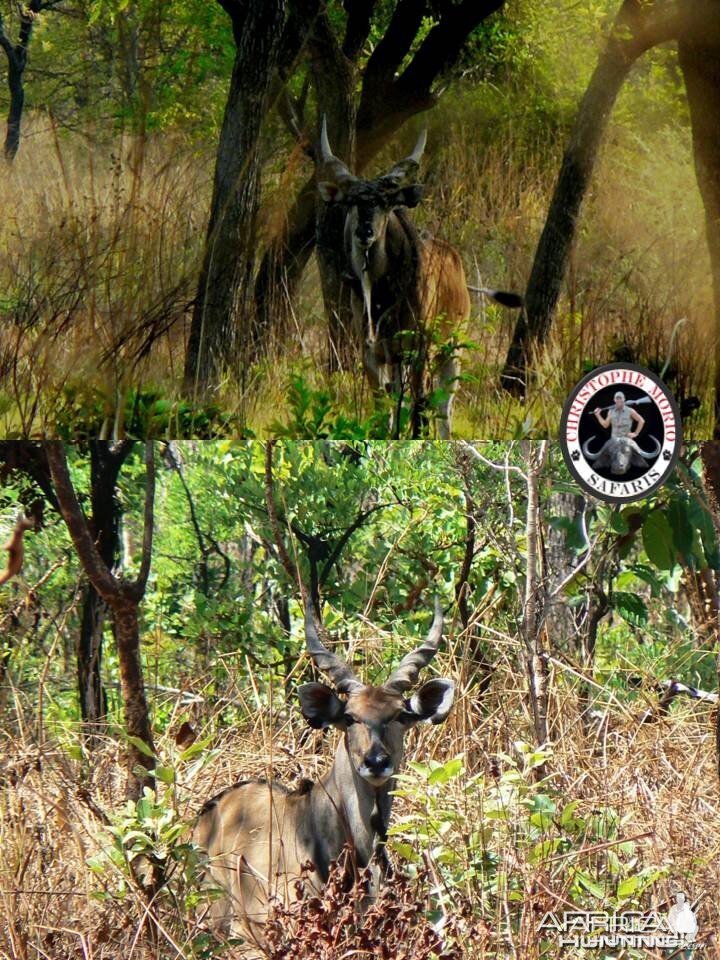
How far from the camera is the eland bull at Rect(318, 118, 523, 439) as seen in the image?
5125mm

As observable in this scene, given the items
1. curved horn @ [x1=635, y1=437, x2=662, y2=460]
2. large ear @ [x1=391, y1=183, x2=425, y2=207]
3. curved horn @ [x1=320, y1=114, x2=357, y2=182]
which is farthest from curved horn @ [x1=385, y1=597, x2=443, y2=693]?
curved horn @ [x1=320, y1=114, x2=357, y2=182]

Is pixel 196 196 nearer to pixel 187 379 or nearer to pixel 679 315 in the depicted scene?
pixel 187 379

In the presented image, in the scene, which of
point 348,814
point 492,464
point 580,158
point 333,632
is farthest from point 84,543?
point 580,158

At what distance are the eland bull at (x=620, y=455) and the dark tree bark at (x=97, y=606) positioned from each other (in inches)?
66.6

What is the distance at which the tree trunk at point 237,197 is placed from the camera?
16.5ft

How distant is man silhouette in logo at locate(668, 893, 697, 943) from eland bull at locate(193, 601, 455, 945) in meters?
0.99

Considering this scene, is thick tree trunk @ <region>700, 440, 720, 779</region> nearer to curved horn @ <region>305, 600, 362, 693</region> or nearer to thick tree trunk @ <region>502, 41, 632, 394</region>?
thick tree trunk @ <region>502, 41, 632, 394</region>

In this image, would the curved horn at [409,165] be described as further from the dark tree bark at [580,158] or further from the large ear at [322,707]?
the large ear at [322,707]

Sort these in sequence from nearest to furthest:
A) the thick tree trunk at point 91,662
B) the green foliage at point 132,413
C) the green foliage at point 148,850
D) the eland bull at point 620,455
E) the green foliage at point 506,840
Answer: the green foliage at point 148,850 < the green foliage at point 506,840 < the green foliage at point 132,413 < the eland bull at point 620,455 < the thick tree trunk at point 91,662

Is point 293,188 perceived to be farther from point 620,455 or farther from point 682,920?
point 682,920

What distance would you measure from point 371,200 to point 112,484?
1394 mm

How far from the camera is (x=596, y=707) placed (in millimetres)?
5879

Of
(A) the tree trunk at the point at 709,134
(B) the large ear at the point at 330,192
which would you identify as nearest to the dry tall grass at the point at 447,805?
(A) the tree trunk at the point at 709,134

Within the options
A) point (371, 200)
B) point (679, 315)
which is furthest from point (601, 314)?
point (371, 200)
